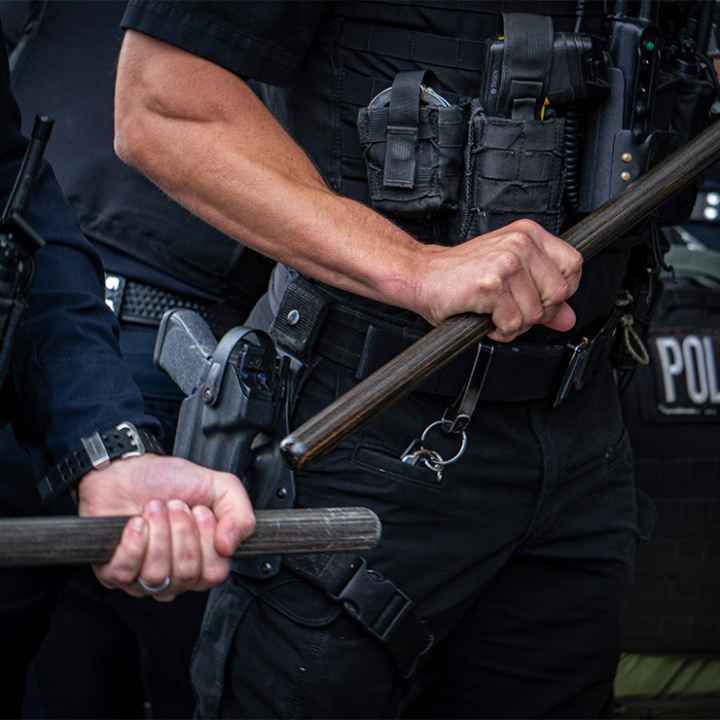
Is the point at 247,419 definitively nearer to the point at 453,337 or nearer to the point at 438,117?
the point at 453,337

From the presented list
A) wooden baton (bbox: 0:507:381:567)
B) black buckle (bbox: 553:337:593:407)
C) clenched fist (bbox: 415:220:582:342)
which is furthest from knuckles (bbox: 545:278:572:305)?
wooden baton (bbox: 0:507:381:567)

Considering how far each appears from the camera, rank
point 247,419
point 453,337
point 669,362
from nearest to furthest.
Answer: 1. point 453,337
2. point 247,419
3. point 669,362

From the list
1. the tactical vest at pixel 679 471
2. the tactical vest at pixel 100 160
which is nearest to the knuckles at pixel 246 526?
the tactical vest at pixel 100 160

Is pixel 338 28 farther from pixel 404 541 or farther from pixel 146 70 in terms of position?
pixel 404 541

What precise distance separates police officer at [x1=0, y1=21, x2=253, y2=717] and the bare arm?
0.15m

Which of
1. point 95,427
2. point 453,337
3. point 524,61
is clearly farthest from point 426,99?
point 95,427

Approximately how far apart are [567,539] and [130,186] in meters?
1.08

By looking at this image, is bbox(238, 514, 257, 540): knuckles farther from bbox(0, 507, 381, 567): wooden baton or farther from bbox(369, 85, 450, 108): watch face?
bbox(369, 85, 450, 108): watch face

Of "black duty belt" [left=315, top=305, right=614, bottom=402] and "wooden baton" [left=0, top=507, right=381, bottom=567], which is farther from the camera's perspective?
"black duty belt" [left=315, top=305, right=614, bottom=402]

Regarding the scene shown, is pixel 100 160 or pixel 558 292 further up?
pixel 558 292

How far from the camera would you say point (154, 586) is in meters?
1.54

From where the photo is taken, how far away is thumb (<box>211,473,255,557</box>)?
152 centimetres

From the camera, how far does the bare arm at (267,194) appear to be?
1.74 m

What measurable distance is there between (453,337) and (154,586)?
0.44 metres
